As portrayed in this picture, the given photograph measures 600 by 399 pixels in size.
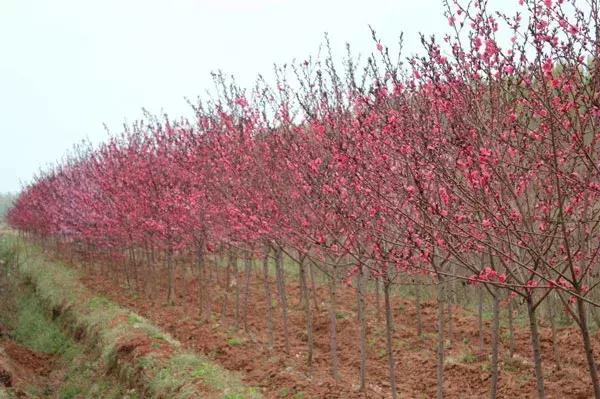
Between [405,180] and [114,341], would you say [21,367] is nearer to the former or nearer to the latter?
[114,341]

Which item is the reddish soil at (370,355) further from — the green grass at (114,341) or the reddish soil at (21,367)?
the reddish soil at (21,367)

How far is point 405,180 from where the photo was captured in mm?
9406

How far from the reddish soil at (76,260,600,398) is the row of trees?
3.78ft

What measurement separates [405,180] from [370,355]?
21.3ft

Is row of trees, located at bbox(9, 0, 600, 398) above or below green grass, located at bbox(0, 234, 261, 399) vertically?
above

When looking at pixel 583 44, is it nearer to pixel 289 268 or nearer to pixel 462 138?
pixel 462 138

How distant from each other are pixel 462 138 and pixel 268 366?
8.90 meters

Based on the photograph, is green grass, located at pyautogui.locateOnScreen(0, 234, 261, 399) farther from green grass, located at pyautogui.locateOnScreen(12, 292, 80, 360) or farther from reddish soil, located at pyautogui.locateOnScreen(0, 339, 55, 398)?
reddish soil, located at pyautogui.locateOnScreen(0, 339, 55, 398)

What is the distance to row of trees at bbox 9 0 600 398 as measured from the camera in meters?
5.20

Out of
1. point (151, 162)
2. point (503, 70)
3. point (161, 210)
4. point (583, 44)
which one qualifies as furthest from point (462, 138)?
point (151, 162)

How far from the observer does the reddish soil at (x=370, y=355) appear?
36.7ft

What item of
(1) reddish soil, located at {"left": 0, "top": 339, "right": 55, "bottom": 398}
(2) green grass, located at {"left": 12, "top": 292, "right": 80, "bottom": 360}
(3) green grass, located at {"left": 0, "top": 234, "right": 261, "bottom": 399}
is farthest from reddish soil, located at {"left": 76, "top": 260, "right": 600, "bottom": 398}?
(1) reddish soil, located at {"left": 0, "top": 339, "right": 55, "bottom": 398}

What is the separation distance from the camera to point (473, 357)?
13172 mm

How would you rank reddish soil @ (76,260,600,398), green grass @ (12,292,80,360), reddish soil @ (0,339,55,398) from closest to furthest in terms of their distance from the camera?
1. reddish soil @ (76,260,600,398)
2. reddish soil @ (0,339,55,398)
3. green grass @ (12,292,80,360)
